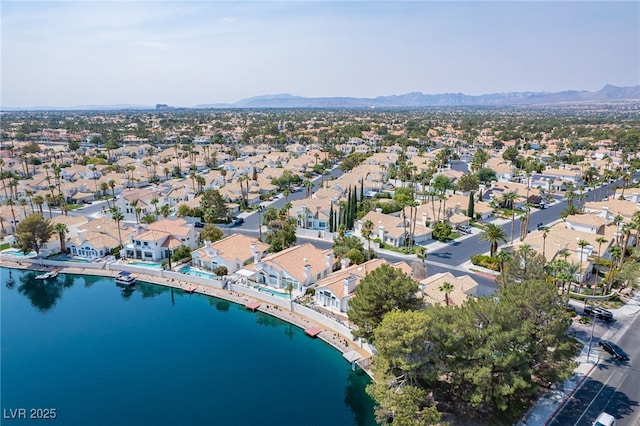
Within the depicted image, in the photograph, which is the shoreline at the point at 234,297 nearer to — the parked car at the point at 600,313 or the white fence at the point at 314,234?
the white fence at the point at 314,234

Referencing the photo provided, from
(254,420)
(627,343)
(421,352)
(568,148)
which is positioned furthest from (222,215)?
(568,148)

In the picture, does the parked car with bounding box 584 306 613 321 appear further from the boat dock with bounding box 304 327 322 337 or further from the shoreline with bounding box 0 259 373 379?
the boat dock with bounding box 304 327 322 337

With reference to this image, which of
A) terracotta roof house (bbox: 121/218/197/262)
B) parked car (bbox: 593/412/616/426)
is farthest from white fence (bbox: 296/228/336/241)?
parked car (bbox: 593/412/616/426)

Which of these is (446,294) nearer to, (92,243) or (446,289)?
(446,289)

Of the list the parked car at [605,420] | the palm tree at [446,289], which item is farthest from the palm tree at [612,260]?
the parked car at [605,420]

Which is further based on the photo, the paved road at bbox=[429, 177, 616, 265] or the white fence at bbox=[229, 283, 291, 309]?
the paved road at bbox=[429, 177, 616, 265]

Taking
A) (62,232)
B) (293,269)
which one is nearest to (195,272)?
(293,269)
